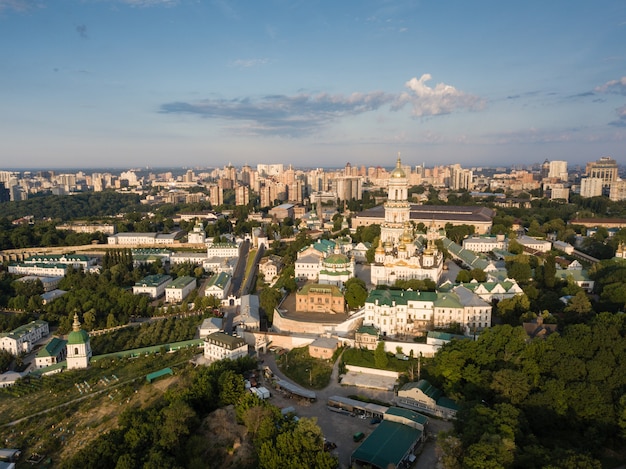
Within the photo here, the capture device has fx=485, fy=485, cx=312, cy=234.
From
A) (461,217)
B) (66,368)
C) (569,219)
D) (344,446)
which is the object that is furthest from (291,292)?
(569,219)

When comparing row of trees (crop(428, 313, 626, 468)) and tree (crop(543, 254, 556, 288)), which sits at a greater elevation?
tree (crop(543, 254, 556, 288))

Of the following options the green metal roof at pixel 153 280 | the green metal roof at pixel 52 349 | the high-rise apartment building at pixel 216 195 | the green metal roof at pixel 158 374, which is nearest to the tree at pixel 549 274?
the green metal roof at pixel 158 374

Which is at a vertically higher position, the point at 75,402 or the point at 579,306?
the point at 579,306

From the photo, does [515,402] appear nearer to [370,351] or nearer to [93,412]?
[370,351]

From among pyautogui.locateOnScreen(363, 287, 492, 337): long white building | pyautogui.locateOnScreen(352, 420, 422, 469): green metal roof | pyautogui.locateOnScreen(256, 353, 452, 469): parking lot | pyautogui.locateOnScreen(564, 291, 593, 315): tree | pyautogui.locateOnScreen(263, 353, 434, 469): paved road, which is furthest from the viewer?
pyautogui.locateOnScreen(363, 287, 492, 337): long white building

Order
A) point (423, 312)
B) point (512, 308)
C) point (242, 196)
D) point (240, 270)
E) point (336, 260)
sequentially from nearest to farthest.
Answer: point (512, 308) → point (423, 312) → point (336, 260) → point (240, 270) → point (242, 196)

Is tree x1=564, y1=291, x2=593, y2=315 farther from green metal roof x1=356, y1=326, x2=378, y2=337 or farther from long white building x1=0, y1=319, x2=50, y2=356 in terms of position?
long white building x1=0, y1=319, x2=50, y2=356

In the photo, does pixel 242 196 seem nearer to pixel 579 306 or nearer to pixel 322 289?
pixel 322 289

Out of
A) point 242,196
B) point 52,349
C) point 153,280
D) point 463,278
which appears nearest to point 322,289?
point 463,278

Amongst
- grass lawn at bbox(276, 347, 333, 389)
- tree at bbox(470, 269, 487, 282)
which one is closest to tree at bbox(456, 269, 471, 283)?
tree at bbox(470, 269, 487, 282)
